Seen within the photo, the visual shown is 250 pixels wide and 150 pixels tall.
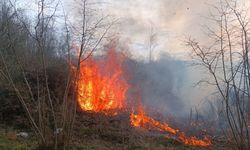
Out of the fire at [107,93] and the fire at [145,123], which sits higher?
the fire at [107,93]

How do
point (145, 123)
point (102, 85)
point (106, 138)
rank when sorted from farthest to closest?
point (102, 85) → point (145, 123) → point (106, 138)

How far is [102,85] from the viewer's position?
16469 millimetres

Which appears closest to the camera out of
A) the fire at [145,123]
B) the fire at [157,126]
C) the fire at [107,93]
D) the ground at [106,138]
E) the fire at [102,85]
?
the ground at [106,138]

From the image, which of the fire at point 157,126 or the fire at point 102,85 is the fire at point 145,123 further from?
the fire at point 102,85

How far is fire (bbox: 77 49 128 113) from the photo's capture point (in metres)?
15.6

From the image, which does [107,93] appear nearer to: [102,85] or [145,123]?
[102,85]

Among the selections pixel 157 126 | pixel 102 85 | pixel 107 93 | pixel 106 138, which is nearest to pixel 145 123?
pixel 157 126

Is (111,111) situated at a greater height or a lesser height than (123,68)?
lesser

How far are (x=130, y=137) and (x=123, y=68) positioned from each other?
7514 mm

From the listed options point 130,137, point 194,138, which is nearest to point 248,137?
point 130,137

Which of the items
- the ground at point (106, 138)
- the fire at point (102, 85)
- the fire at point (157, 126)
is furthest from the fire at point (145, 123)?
the fire at point (102, 85)

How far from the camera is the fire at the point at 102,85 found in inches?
615

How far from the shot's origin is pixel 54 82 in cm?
1532

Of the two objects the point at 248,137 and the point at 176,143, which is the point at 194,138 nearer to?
the point at 176,143
